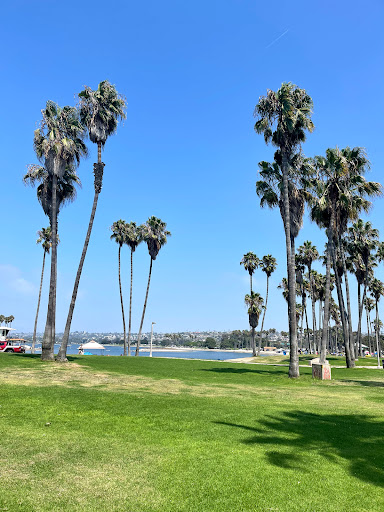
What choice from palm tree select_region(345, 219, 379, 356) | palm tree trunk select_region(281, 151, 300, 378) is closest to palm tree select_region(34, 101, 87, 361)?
palm tree trunk select_region(281, 151, 300, 378)

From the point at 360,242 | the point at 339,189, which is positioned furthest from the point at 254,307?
the point at 339,189

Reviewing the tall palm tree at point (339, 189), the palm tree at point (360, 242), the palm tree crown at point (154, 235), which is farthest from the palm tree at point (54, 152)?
the palm tree at point (360, 242)

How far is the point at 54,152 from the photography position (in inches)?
1134

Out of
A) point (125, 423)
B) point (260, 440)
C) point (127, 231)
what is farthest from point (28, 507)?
point (127, 231)

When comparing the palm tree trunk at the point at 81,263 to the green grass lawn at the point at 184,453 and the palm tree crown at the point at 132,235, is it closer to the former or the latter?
the green grass lawn at the point at 184,453

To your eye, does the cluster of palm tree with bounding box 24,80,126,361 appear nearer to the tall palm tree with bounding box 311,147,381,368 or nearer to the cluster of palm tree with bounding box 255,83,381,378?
the cluster of palm tree with bounding box 255,83,381,378

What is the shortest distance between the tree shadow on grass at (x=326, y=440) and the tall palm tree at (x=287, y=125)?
14962 millimetres

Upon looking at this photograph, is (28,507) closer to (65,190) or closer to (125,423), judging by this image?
(125,423)

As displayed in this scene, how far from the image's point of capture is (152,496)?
5.75 meters

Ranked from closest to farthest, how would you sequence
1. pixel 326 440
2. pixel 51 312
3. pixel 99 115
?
pixel 326 440 → pixel 51 312 → pixel 99 115

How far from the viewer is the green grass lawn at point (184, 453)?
572 centimetres

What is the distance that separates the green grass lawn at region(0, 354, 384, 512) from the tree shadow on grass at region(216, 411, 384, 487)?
0.03 meters

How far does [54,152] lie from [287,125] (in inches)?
714

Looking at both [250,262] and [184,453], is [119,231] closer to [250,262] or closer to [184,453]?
[250,262]
